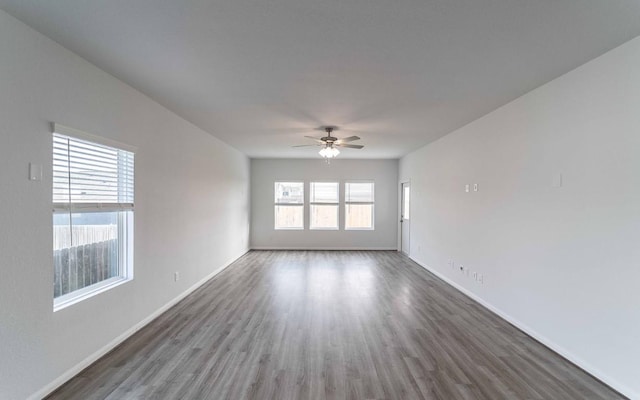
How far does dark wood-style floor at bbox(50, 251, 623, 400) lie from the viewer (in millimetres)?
2312

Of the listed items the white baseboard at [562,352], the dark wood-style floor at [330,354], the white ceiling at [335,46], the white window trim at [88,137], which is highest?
the white ceiling at [335,46]

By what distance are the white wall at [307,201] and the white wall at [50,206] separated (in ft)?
14.1

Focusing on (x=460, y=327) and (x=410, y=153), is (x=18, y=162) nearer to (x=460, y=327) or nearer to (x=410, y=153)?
(x=460, y=327)

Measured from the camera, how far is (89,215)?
2.74 meters

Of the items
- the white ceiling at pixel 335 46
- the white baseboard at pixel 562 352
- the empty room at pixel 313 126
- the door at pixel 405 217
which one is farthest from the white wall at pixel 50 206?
the door at pixel 405 217

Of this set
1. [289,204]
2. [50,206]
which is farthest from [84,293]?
[289,204]

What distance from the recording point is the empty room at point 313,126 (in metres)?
2.03

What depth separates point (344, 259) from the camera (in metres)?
7.51

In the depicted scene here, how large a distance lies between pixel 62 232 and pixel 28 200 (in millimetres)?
438

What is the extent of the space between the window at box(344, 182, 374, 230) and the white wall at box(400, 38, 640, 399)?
4.34 metres

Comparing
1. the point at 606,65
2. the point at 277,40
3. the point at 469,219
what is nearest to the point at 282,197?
the point at 469,219

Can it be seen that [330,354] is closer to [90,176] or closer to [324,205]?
[90,176]

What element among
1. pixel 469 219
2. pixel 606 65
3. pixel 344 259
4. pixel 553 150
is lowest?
pixel 344 259

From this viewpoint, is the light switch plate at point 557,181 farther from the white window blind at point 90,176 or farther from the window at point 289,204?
the window at point 289,204
